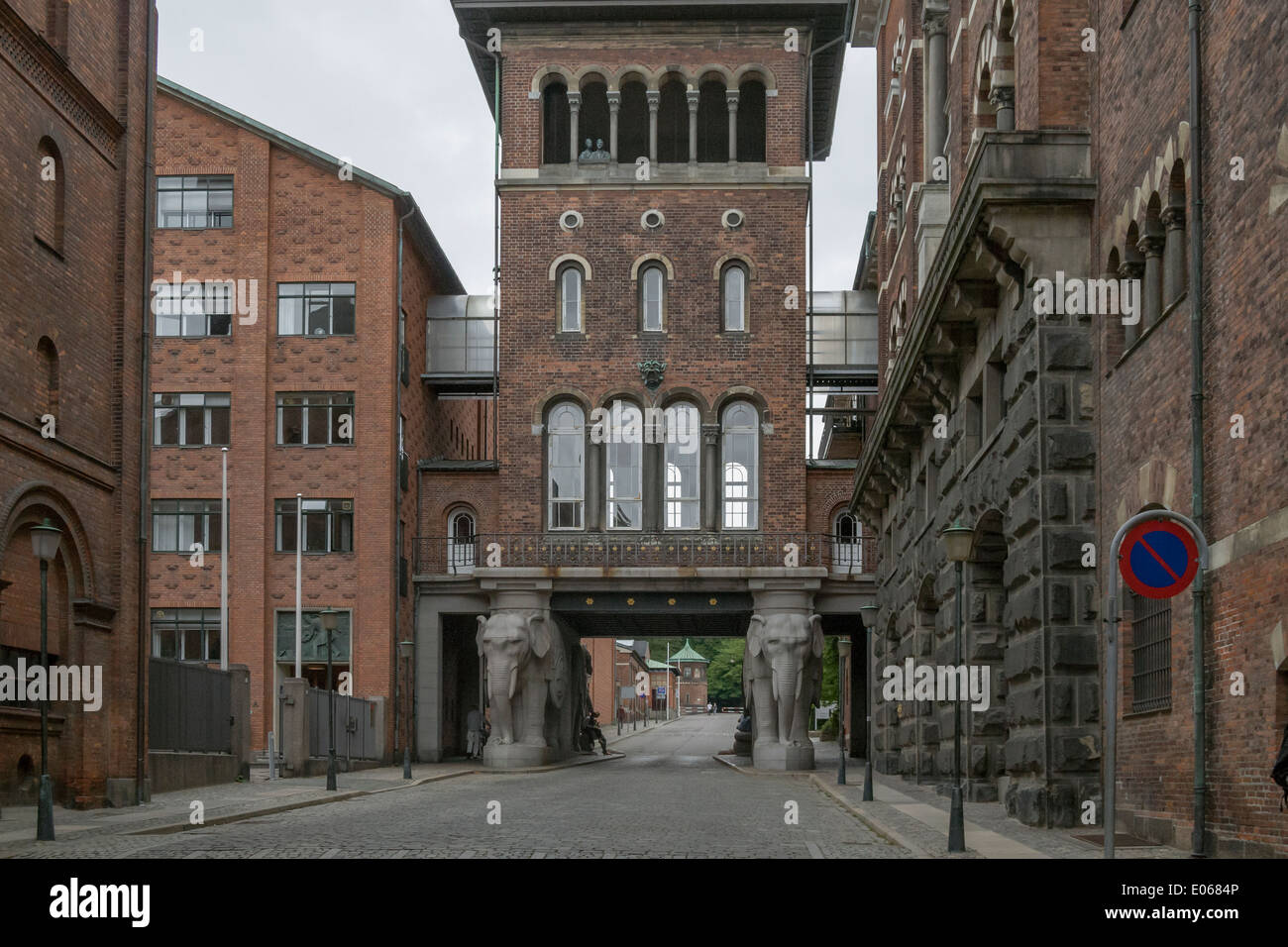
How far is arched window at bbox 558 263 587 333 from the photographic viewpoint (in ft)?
165

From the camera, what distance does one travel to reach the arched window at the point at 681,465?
5003cm

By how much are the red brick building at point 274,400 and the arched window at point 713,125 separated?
9812mm

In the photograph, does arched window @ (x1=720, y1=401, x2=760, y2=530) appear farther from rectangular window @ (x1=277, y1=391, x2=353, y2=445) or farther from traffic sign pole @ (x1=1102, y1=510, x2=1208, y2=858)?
traffic sign pole @ (x1=1102, y1=510, x2=1208, y2=858)

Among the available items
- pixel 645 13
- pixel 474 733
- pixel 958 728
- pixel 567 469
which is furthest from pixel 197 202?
pixel 958 728

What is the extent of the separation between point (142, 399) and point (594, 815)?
10.4 metres

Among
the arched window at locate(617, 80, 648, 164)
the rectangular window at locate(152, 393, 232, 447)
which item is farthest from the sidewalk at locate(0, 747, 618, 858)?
the arched window at locate(617, 80, 648, 164)

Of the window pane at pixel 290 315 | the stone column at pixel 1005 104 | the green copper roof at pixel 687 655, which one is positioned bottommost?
the green copper roof at pixel 687 655

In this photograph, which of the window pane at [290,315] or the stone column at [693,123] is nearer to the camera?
the window pane at [290,315]

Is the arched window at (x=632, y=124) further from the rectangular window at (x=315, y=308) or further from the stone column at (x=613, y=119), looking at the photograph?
the rectangular window at (x=315, y=308)

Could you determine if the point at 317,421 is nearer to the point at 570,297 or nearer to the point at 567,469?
the point at 567,469

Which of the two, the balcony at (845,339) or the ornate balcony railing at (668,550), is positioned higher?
the balcony at (845,339)

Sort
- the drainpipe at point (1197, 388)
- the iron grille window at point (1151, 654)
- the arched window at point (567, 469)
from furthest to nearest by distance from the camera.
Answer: the arched window at point (567, 469)
the iron grille window at point (1151, 654)
the drainpipe at point (1197, 388)

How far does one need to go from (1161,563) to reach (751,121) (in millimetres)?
43709

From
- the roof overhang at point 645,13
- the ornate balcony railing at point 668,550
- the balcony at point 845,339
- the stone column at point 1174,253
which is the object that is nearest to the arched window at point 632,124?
the roof overhang at point 645,13
